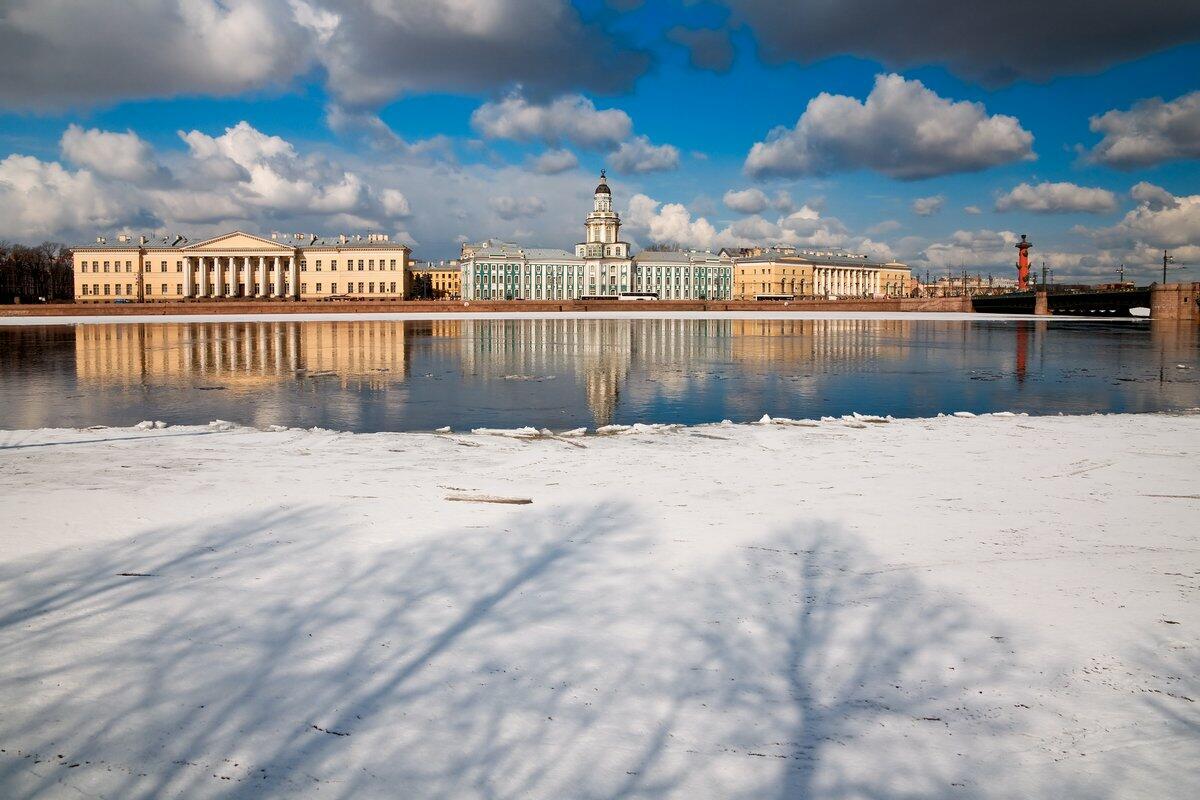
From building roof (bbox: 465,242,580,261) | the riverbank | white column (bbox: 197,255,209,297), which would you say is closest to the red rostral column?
the riverbank

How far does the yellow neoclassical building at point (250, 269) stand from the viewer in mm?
80938

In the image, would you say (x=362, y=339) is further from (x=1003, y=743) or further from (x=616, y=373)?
(x=1003, y=743)

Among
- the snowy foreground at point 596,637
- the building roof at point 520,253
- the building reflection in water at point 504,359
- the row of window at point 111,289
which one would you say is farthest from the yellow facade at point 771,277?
the snowy foreground at point 596,637

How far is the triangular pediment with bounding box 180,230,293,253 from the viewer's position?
259 feet

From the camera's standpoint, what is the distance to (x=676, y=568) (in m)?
3.84

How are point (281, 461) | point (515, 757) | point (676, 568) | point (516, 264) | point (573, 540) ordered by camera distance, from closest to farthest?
point (515, 757) → point (676, 568) → point (573, 540) → point (281, 461) → point (516, 264)

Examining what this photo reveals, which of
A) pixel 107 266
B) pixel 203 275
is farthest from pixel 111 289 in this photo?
pixel 203 275

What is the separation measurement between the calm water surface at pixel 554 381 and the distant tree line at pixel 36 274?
69.1m

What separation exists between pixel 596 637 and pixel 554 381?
427 inches

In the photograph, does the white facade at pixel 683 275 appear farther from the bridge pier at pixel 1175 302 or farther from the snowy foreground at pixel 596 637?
the snowy foreground at pixel 596 637

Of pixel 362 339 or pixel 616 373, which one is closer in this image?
pixel 616 373

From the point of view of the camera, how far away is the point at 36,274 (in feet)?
279

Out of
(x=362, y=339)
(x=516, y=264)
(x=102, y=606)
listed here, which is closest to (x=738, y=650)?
(x=102, y=606)

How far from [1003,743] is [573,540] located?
2301 mm
